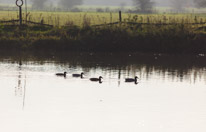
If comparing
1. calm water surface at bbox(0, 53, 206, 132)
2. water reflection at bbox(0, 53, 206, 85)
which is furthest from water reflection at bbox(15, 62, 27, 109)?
water reflection at bbox(0, 53, 206, 85)

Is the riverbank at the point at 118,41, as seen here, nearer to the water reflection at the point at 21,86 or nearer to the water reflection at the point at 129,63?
the water reflection at the point at 129,63

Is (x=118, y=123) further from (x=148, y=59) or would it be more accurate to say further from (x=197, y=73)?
(x=148, y=59)

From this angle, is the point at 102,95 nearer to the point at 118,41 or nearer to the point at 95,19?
the point at 118,41

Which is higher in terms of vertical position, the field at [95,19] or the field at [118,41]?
the field at [95,19]

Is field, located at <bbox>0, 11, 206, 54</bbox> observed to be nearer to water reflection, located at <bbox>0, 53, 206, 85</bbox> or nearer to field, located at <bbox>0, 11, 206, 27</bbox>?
water reflection, located at <bbox>0, 53, 206, 85</bbox>

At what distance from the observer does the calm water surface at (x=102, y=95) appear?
23.3m

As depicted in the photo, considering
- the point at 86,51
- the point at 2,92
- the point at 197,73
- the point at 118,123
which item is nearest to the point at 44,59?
the point at 86,51

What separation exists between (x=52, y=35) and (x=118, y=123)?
28.3m

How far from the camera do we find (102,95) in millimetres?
29641

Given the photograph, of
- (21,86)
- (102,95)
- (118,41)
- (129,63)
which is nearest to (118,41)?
(118,41)

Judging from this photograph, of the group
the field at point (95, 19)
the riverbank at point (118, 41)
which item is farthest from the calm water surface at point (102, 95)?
the field at point (95, 19)

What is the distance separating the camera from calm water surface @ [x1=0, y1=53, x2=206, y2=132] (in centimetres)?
2328

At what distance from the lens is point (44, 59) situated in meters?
43.8

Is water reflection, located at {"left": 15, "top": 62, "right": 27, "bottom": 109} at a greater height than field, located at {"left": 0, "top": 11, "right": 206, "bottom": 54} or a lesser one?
lesser
